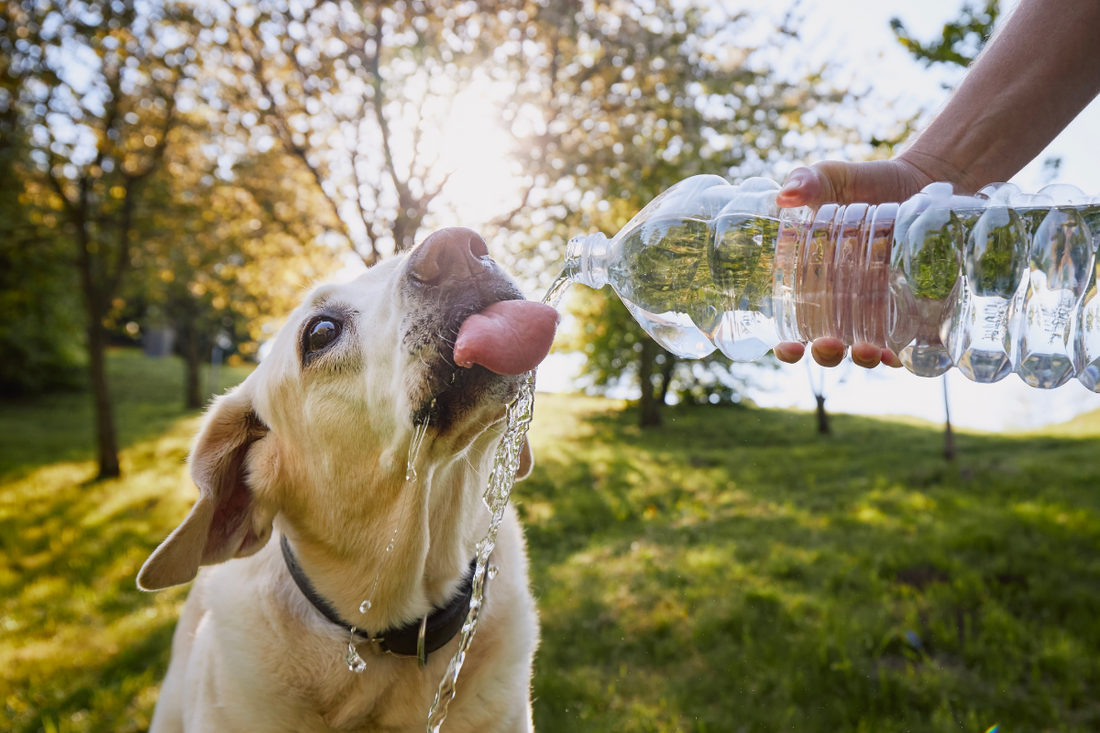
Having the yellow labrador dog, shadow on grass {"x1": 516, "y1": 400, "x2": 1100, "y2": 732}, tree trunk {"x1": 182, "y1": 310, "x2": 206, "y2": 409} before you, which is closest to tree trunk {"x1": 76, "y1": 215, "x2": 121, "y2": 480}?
shadow on grass {"x1": 516, "y1": 400, "x2": 1100, "y2": 732}

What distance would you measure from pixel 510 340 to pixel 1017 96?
5.05 ft

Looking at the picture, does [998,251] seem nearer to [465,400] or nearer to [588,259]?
[588,259]

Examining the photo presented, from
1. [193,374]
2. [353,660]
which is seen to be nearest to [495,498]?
[353,660]

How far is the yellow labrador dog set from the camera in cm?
208

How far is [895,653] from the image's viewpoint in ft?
12.6

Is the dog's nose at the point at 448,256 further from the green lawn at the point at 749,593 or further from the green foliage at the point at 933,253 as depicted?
the green lawn at the point at 749,593

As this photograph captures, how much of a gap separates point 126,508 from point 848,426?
11.8 meters

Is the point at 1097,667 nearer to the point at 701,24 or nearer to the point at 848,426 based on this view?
the point at 701,24

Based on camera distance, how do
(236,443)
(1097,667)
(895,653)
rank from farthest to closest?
(895,653) → (1097,667) → (236,443)

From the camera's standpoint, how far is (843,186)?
1976 mm

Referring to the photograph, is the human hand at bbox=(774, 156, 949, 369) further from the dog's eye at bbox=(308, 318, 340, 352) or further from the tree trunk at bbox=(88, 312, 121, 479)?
the tree trunk at bbox=(88, 312, 121, 479)

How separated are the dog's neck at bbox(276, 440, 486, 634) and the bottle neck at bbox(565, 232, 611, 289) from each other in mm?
803

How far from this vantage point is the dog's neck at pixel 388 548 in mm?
2217

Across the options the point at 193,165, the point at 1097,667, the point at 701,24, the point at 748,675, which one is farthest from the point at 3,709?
the point at 701,24
